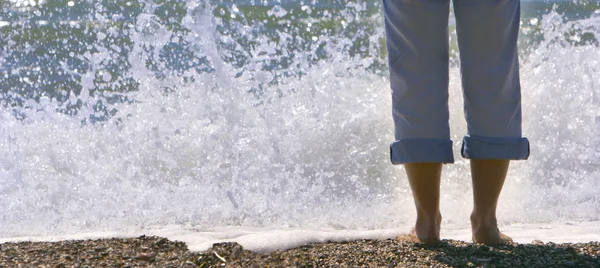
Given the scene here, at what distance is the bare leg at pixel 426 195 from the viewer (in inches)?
80.4

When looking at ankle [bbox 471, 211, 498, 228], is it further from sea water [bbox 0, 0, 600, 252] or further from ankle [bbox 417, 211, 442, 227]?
sea water [bbox 0, 0, 600, 252]

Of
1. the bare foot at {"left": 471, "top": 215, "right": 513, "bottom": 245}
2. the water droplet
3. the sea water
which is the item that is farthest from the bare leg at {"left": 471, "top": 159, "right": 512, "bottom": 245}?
the water droplet

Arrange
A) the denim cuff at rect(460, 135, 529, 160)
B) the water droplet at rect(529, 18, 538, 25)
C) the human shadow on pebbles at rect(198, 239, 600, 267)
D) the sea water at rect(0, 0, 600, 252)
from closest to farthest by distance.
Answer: the human shadow on pebbles at rect(198, 239, 600, 267), the denim cuff at rect(460, 135, 529, 160), the sea water at rect(0, 0, 600, 252), the water droplet at rect(529, 18, 538, 25)

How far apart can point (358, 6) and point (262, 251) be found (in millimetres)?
5757

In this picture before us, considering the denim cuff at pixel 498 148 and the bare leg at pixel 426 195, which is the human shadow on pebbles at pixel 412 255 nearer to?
the bare leg at pixel 426 195

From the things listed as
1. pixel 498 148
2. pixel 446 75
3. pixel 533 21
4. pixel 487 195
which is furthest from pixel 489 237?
pixel 533 21

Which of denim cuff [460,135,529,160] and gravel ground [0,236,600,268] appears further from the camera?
denim cuff [460,135,529,160]

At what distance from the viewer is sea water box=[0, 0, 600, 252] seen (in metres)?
2.79

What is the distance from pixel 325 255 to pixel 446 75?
55cm

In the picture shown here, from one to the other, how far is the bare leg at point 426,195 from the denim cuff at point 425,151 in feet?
0.11

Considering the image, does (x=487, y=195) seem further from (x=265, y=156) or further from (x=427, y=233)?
(x=265, y=156)

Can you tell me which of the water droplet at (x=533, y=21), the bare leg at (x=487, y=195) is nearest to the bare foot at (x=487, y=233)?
the bare leg at (x=487, y=195)

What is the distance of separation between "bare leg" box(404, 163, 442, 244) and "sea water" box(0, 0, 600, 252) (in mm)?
225

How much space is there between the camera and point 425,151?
199 centimetres
